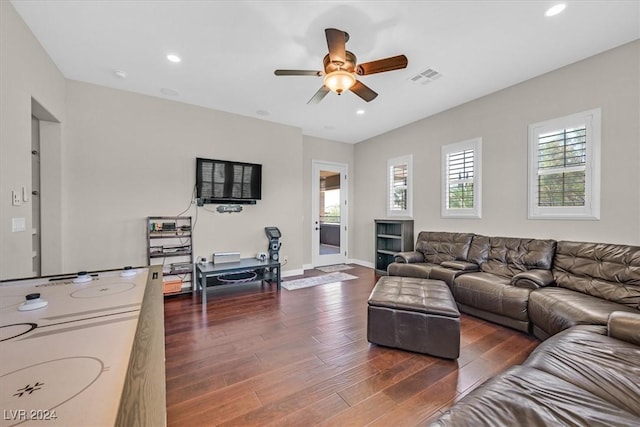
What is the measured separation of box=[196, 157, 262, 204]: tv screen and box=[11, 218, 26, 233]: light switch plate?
1942 millimetres

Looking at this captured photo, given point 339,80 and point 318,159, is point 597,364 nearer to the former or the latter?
point 339,80

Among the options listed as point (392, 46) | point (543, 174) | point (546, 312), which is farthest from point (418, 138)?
point (546, 312)

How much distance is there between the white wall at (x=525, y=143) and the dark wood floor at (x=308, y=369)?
4.89ft

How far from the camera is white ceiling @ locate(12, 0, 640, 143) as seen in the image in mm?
2191

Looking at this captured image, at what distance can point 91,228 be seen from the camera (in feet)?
11.3

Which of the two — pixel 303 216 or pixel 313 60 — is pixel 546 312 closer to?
pixel 313 60

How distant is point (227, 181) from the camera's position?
425 centimetres

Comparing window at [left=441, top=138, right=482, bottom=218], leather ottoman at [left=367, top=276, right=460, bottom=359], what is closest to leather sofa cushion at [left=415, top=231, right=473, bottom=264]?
window at [left=441, top=138, right=482, bottom=218]

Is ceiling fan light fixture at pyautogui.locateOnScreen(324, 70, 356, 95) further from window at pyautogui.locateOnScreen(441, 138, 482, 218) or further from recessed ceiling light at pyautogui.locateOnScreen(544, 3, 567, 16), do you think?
window at pyautogui.locateOnScreen(441, 138, 482, 218)

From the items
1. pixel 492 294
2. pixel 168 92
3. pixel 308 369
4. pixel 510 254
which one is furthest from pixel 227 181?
pixel 510 254

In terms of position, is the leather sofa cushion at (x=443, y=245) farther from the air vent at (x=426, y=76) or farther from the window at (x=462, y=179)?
the air vent at (x=426, y=76)

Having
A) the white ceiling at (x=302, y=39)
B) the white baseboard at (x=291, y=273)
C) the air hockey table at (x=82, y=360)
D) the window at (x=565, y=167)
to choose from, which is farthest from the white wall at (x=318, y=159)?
the air hockey table at (x=82, y=360)

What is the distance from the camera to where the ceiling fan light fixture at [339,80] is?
237 cm

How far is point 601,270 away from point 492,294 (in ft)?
3.18
